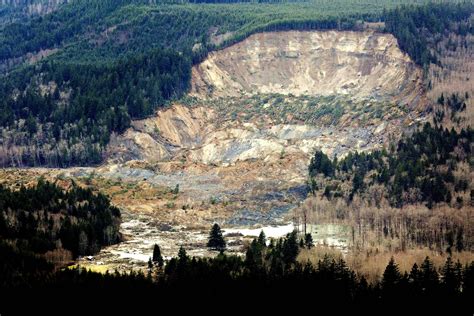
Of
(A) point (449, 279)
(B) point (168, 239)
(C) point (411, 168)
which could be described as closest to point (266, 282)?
(A) point (449, 279)

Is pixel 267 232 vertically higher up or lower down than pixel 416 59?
lower down

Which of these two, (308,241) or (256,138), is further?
(256,138)

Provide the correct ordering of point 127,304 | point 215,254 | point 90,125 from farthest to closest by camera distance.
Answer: point 90,125, point 215,254, point 127,304

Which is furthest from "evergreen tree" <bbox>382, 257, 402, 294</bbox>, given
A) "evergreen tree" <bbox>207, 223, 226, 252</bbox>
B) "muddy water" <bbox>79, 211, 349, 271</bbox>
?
"evergreen tree" <bbox>207, 223, 226, 252</bbox>

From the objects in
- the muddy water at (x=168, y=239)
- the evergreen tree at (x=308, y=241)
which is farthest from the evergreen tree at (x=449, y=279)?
the evergreen tree at (x=308, y=241)

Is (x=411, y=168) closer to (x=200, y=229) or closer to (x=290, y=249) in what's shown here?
(x=200, y=229)

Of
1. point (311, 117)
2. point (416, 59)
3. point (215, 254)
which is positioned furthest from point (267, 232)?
point (416, 59)

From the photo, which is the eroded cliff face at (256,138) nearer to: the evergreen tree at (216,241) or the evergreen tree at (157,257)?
the evergreen tree at (216,241)

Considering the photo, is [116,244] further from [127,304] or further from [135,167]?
[135,167]
